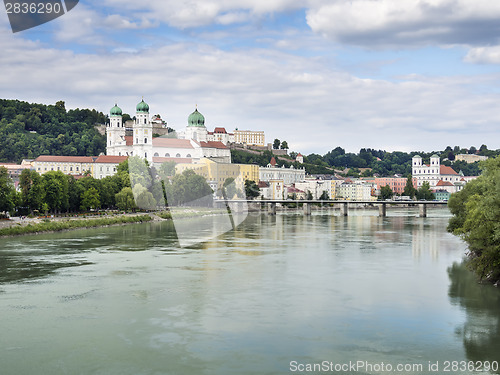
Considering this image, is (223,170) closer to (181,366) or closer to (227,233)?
(227,233)

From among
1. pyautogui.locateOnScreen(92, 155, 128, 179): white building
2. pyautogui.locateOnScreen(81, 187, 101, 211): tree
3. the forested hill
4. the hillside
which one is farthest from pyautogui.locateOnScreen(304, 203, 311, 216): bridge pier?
the hillside

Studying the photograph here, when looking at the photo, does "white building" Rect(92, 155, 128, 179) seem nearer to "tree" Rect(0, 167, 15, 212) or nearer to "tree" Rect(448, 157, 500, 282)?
"tree" Rect(0, 167, 15, 212)

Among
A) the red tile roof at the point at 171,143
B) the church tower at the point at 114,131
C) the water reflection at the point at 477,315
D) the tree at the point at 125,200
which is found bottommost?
the water reflection at the point at 477,315

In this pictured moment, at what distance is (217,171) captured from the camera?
87.2m

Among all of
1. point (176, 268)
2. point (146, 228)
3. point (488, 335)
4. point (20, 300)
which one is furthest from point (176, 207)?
point (488, 335)

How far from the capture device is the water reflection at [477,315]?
12.6 meters

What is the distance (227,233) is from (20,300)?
22485mm

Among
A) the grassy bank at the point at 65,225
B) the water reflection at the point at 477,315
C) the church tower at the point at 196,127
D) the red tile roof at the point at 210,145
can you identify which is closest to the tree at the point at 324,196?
the red tile roof at the point at 210,145

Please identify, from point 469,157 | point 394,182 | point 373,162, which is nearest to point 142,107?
point 394,182

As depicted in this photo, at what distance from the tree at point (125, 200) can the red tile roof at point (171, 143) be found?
3975 cm

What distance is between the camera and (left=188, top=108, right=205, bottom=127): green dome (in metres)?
100

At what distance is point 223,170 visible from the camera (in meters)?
89.1

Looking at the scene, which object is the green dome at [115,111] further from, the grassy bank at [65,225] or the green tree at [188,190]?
the grassy bank at [65,225]

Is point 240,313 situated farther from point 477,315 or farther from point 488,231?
point 488,231
